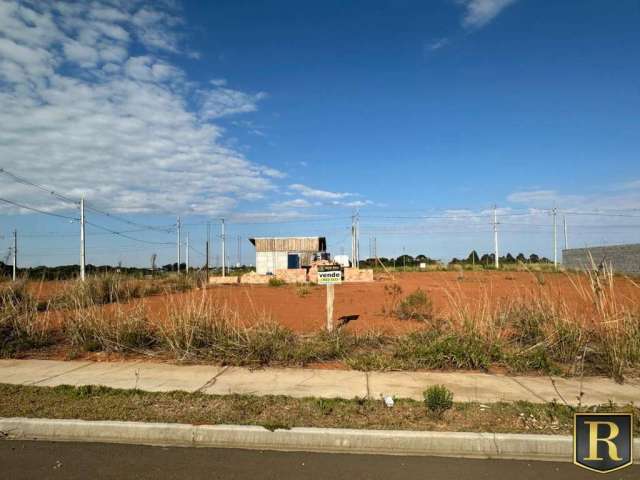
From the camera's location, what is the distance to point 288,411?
603 cm

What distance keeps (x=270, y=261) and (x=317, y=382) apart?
2164 inches

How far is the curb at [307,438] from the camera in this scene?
17.0 ft

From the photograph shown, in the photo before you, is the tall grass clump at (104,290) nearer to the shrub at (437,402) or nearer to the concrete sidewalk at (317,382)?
the concrete sidewalk at (317,382)

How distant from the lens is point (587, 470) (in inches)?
189

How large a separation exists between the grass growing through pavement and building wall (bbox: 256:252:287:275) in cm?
5464

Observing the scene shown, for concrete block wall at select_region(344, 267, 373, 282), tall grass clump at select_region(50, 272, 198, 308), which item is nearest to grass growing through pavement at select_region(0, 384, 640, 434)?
tall grass clump at select_region(50, 272, 198, 308)

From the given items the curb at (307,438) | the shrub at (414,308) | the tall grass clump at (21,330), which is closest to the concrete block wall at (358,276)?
the shrub at (414,308)

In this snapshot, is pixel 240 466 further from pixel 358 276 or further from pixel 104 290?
pixel 358 276

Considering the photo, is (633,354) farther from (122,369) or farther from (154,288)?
(154,288)

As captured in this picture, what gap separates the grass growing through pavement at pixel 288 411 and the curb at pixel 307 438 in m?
0.17

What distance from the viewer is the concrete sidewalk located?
678cm

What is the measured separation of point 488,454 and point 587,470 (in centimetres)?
91

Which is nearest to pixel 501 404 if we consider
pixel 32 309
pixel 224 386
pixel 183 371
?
pixel 224 386

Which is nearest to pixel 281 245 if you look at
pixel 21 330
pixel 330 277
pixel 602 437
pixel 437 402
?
pixel 21 330
